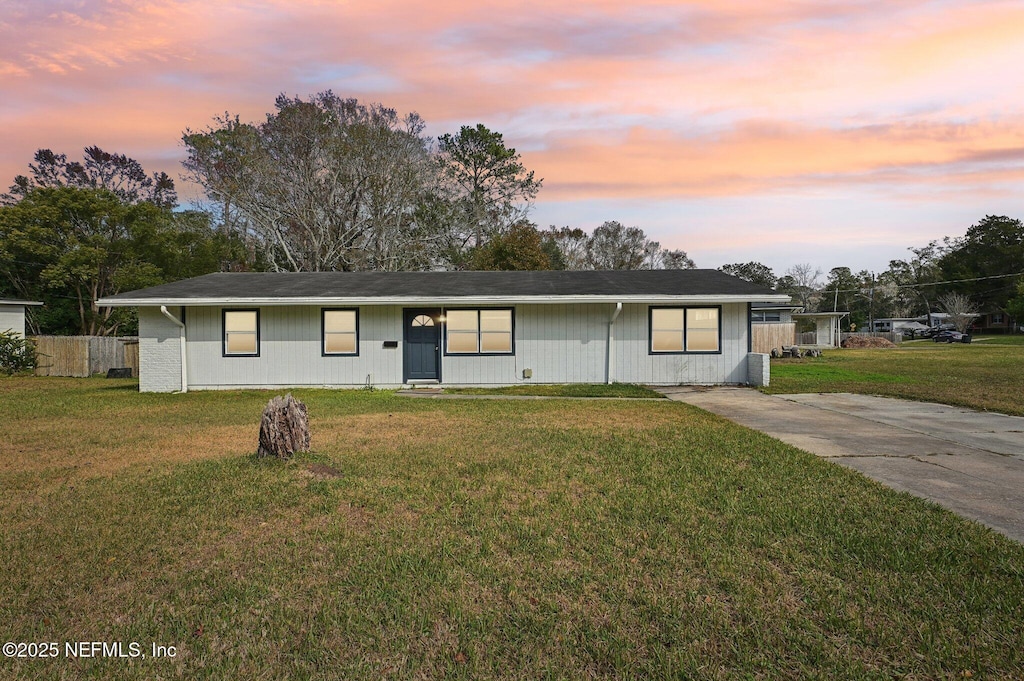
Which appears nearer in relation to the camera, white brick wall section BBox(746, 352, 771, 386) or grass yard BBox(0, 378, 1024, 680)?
grass yard BBox(0, 378, 1024, 680)

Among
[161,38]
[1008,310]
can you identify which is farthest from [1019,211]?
[161,38]

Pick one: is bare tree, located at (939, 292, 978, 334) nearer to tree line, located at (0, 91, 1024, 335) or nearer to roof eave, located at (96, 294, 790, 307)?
tree line, located at (0, 91, 1024, 335)

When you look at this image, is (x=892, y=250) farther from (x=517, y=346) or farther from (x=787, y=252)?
(x=517, y=346)

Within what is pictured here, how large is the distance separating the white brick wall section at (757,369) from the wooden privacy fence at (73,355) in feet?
65.2

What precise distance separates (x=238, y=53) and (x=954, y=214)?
6266cm

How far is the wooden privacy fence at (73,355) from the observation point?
722 inches

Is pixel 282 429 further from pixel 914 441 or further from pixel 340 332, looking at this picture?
pixel 340 332

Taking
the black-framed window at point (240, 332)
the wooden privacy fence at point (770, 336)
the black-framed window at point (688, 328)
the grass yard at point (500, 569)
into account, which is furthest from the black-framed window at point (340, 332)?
the wooden privacy fence at point (770, 336)

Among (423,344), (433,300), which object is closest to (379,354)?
(423,344)

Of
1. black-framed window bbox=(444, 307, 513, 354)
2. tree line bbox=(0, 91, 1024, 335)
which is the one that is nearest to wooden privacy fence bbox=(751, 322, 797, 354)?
tree line bbox=(0, 91, 1024, 335)

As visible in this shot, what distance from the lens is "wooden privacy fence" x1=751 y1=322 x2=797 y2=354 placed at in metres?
26.6

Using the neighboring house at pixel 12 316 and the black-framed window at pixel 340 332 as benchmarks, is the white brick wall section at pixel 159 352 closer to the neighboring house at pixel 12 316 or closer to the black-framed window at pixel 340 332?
the black-framed window at pixel 340 332

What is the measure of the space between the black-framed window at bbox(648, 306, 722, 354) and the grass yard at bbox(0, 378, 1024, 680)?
7907 millimetres

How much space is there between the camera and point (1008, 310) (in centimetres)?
4538
